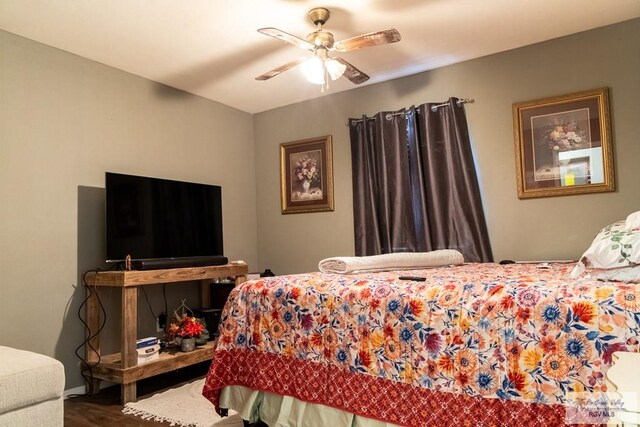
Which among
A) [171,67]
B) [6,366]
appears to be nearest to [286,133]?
[171,67]

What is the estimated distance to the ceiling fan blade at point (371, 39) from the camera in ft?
7.65

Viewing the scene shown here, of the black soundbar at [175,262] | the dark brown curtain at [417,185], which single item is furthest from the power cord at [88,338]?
the dark brown curtain at [417,185]

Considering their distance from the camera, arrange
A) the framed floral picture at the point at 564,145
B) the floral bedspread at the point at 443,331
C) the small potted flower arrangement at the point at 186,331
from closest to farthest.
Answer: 1. the floral bedspread at the point at 443,331
2. the framed floral picture at the point at 564,145
3. the small potted flower arrangement at the point at 186,331

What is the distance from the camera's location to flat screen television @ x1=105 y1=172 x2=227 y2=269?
9.86ft

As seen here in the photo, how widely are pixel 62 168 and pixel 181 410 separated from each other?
1888mm

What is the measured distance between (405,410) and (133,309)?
1953mm

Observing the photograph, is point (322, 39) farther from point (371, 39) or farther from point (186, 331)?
point (186, 331)

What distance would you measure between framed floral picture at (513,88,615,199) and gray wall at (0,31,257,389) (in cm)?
298

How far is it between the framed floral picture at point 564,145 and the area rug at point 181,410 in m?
2.69

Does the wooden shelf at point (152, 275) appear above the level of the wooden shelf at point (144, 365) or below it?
above

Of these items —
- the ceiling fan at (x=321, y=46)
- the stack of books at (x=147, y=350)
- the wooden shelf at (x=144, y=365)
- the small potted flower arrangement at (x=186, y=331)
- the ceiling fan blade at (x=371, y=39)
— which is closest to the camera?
the ceiling fan blade at (x=371, y=39)

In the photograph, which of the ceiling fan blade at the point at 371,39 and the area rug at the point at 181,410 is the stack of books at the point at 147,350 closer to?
the area rug at the point at 181,410

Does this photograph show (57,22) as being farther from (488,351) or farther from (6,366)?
(488,351)

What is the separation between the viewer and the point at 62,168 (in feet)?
9.75
